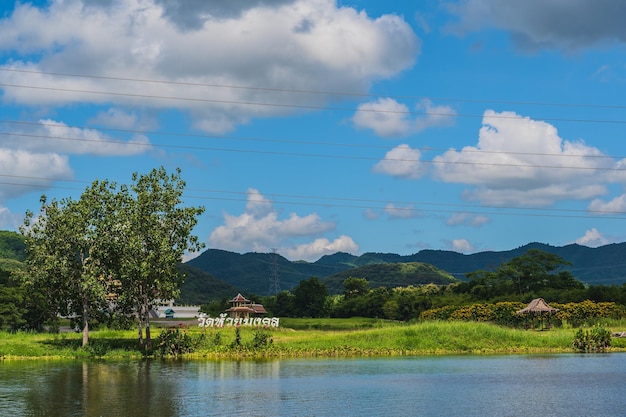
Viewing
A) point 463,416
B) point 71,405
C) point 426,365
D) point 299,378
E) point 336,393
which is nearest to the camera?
point 463,416

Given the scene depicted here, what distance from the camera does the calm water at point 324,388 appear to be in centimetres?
3164

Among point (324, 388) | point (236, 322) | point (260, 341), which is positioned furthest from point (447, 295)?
point (324, 388)

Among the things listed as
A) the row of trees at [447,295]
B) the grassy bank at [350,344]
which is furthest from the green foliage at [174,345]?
the row of trees at [447,295]

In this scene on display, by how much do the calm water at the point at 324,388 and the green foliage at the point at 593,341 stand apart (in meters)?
10.2

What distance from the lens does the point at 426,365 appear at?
5250 cm

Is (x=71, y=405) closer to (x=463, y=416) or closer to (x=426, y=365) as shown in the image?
(x=463, y=416)

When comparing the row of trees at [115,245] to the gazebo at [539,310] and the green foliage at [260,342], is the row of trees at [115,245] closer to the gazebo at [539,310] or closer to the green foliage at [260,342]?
the green foliage at [260,342]

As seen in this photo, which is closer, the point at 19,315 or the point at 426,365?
the point at 426,365

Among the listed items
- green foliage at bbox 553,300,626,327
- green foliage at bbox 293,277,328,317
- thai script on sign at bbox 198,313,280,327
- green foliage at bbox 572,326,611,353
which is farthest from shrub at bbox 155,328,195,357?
green foliage at bbox 293,277,328,317

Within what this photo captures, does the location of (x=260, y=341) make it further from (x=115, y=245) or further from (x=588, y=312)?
(x=588, y=312)

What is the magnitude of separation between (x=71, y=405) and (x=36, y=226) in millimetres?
36994

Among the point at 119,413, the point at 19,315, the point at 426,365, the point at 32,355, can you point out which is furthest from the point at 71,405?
the point at 19,315

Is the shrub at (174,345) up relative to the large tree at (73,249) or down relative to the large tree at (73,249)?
down

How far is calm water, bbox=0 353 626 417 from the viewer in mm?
31641
